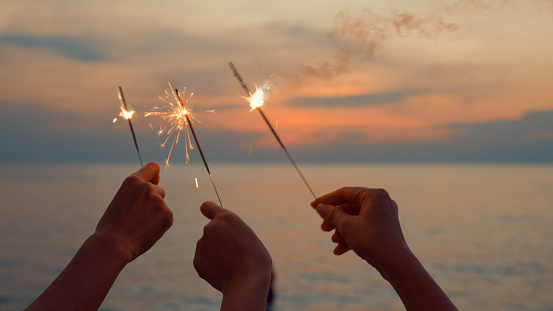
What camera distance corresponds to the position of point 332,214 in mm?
2492

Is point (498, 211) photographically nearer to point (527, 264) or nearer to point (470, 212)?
point (470, 212)

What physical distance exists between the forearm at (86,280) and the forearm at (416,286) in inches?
47.1

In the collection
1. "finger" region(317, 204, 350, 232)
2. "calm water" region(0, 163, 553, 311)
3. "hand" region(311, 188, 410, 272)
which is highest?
"calm water" region(0, 163, 553, 311)

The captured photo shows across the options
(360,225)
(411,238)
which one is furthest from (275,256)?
(360,225)

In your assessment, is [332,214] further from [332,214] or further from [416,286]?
[416,286]

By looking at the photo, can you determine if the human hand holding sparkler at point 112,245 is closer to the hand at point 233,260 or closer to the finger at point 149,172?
the finger at point 149,172

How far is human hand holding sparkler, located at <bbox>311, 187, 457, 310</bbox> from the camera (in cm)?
200

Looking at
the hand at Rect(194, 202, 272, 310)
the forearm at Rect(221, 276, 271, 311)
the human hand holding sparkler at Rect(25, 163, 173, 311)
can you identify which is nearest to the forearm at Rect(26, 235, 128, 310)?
the human hand holding sparkler at Rect(25, 163, 173, 311)

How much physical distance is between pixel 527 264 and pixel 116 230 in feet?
92.6

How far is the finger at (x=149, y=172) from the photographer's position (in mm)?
2445

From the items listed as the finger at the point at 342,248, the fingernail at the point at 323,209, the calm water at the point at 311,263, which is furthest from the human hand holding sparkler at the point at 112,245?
the calm water at the point at 311,263

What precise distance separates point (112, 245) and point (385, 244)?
122 cm

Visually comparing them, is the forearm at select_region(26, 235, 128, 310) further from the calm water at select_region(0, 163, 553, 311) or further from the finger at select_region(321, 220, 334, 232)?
the calm water at select_region(0, 163, 553, 311)

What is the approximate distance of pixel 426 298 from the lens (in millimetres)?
1978
